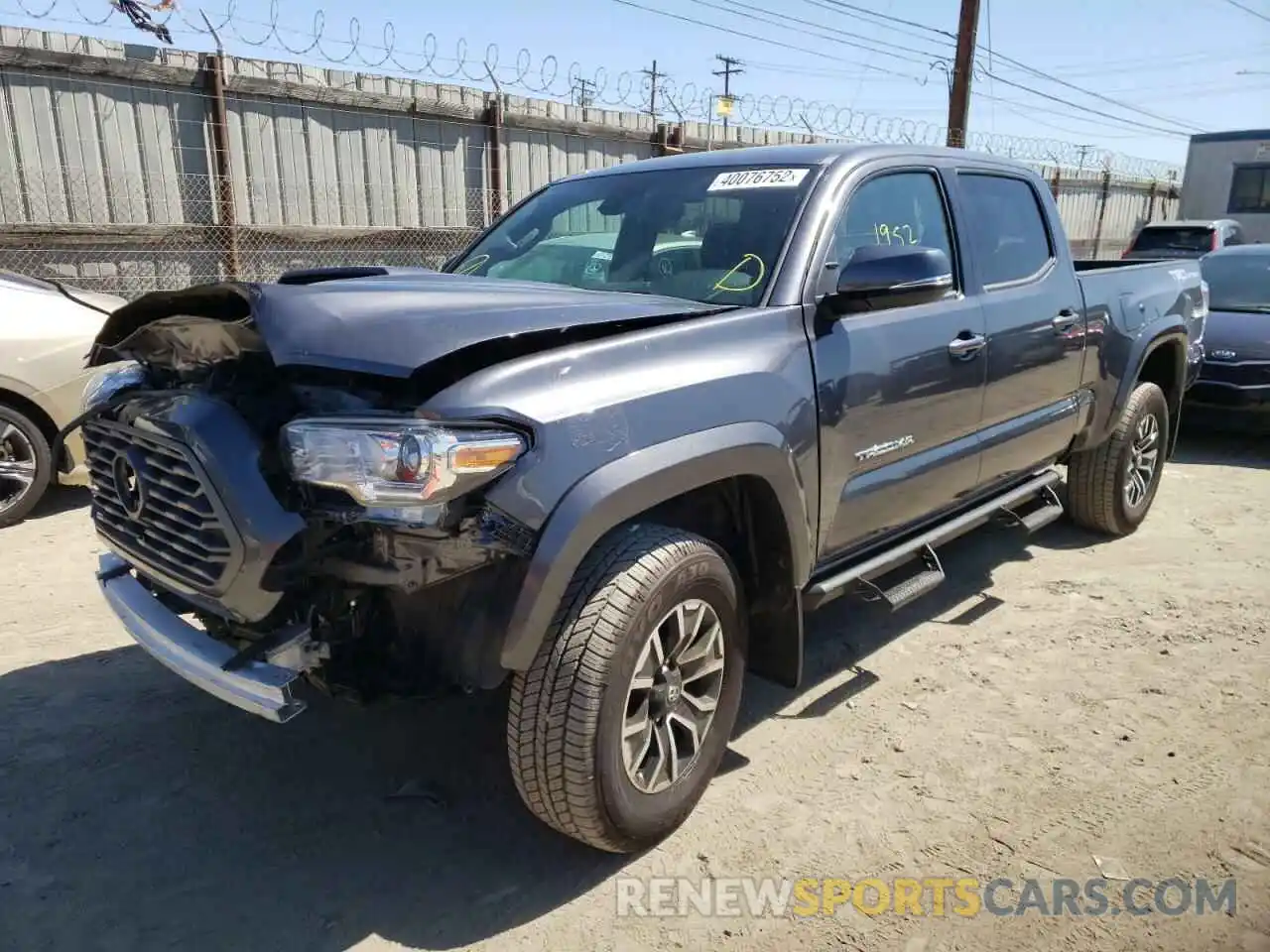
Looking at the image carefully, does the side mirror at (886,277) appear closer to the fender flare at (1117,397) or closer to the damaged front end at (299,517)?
the damaged front end at (299,517)

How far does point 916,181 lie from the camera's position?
3.74 metres

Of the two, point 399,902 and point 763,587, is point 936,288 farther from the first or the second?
point 399,902

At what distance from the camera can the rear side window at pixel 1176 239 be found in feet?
44.7

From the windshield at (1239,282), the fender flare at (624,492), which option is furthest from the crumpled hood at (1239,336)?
the fender flare at (624,492)

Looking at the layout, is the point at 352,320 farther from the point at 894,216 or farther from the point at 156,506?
the point at 894,216

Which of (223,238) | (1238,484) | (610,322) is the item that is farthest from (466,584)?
(223,238)

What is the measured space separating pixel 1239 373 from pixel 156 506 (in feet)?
25.3

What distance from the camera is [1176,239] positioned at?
45.8 feet

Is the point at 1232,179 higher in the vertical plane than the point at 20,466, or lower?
higher

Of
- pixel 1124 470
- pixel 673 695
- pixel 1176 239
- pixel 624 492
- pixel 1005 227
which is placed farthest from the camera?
pixel 1176 239

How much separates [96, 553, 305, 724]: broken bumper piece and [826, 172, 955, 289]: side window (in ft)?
6.94

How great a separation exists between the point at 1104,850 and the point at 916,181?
8.06 feet

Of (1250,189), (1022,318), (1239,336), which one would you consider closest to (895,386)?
(1022,318)

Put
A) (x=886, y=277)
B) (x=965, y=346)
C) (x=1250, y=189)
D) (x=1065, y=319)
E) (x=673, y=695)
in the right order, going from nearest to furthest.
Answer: (x=673, y=695)
(x=886, y=277)
(x=965, y=346)
(x=1065, y=319)
(x=1250, y=189)
